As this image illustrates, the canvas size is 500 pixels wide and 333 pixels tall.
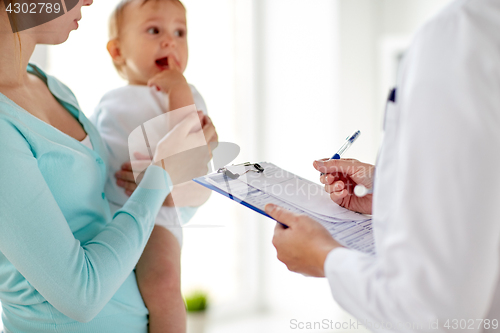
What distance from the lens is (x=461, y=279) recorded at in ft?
1.44

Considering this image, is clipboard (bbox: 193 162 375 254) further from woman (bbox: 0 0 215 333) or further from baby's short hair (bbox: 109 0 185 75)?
baby's short hair (bbox: 109 0 185 75)

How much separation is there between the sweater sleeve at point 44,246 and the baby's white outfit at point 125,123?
0.32 m

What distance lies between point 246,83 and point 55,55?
1107mm

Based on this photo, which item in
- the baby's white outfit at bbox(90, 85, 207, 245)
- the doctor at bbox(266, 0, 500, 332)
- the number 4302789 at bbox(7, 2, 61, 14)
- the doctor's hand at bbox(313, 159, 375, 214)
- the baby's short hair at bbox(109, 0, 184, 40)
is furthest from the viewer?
the baby's short hair at bbox(109, 0, 184, 40)

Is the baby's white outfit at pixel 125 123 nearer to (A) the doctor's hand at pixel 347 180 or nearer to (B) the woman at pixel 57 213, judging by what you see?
(B) the woman at pixel 57 213

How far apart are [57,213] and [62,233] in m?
0.03

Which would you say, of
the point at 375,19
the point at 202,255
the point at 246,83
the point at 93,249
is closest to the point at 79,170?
the point at 93,249

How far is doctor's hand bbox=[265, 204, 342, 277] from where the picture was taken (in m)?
0.60

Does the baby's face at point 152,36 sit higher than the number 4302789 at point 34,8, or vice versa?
the number 4302789 at point 34,8

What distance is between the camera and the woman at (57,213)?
2.00 feet

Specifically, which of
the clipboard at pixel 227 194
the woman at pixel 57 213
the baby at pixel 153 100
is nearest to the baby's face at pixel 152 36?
the baby at pixel 153 100

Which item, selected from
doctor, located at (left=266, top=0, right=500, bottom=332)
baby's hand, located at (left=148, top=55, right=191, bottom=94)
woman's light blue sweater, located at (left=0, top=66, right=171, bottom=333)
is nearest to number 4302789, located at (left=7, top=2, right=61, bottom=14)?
woman's light blue sweater, located at (left=0, top=66, right=171, bottom=333)

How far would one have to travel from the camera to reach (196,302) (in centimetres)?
179

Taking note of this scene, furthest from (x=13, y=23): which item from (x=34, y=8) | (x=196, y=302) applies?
(x=196, y=302)
